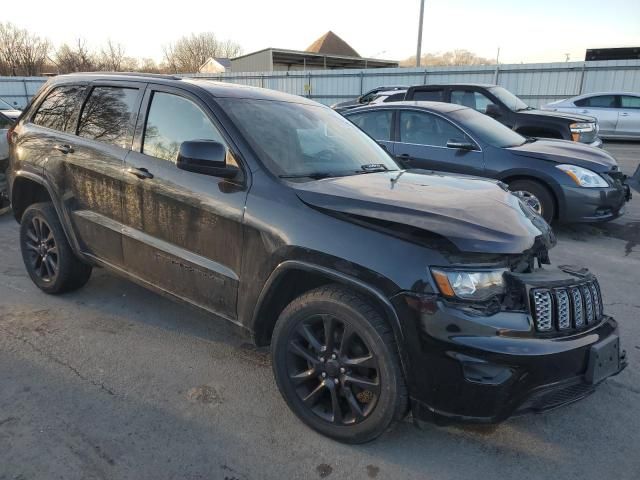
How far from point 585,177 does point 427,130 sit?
81.1 inches

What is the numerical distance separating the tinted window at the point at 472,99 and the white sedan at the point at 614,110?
6.88 m

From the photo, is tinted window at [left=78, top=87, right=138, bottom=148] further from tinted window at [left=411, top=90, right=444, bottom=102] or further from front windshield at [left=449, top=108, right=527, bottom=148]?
tinted window at [left=411, top=90, right=444, bottom=102]

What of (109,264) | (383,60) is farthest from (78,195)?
(383,60)

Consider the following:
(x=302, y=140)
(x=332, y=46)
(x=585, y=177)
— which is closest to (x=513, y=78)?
(x=585, y=177)

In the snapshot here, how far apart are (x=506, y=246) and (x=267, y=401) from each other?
1593 millimetres

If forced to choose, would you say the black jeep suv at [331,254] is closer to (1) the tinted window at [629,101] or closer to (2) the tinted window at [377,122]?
(2) the tinted window at [377,122]

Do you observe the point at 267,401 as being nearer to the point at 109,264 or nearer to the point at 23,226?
the point at 109,264

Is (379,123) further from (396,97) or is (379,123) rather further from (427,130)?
(396,97)

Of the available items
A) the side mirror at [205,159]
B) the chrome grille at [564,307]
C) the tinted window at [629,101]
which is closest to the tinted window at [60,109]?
the side mirror at [205,159]

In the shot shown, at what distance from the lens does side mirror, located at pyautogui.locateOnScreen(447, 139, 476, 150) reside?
633 cm

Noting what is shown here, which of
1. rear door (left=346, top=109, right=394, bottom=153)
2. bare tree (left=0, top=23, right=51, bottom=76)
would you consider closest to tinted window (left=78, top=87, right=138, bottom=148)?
rear door (left=346, top=109, right=394, bottom=153)

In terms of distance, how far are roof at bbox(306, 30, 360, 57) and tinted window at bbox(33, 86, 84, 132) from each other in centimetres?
5942

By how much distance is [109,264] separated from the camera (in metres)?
3.66

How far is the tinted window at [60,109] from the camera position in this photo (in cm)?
395
